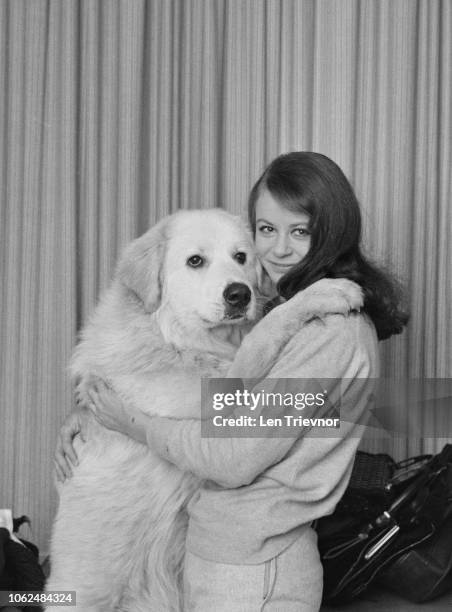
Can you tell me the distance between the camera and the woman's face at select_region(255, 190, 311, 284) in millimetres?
1725

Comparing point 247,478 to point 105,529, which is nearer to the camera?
point 247,478

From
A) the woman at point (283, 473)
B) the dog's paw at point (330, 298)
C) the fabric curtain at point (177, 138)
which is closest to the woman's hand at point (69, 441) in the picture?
the woman at point (283, 473)

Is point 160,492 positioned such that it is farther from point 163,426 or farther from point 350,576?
point 350,576

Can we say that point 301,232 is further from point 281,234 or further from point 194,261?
point 194,261

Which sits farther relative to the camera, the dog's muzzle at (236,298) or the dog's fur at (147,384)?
the dog's muzzle at (236,298)

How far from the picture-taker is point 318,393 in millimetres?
1497

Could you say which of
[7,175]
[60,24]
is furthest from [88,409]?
[60,24]

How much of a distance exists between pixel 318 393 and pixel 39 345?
1.80 meters

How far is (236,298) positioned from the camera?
1951 millimetres

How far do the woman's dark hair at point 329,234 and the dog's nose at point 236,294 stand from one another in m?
0.23

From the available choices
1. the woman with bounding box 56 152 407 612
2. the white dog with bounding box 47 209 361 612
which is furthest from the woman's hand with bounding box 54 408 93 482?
the woman with bounding box 56 152 407 612

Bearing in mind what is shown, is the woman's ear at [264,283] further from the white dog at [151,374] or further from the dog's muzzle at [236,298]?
the dog's muzzle at [236,298]

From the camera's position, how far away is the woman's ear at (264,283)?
7.16 ft

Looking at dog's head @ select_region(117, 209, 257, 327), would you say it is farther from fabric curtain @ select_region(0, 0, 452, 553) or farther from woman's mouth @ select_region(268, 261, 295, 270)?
fabric curtain @ select_region(0, 0, 452, 553)
